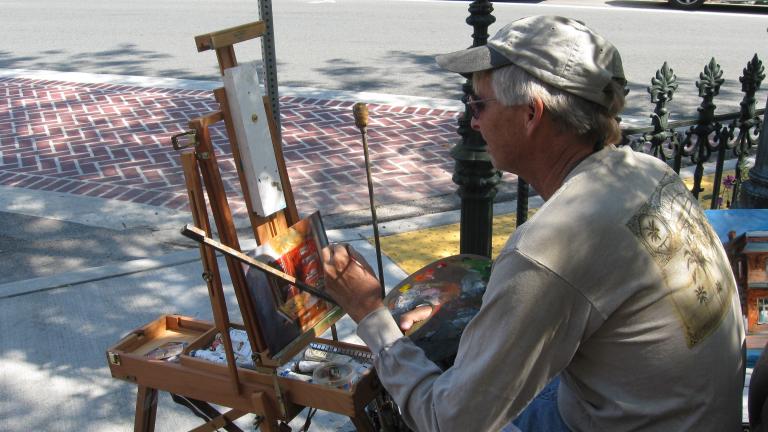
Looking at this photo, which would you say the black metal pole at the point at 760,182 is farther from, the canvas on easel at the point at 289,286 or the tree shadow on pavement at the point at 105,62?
the tree shadow on pavement at the point at 105,62

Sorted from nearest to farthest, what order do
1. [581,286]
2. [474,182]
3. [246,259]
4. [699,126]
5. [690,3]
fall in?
[581,286] → [246,259] → [474,182] → [699,126] → [690,3]

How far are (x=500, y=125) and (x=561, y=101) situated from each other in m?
0.14

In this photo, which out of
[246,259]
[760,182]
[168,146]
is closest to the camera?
[246,259]

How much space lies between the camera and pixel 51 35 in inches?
459

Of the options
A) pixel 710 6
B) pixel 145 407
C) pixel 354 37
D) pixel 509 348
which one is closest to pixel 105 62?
pixel 354 37

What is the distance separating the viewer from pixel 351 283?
1873 mm

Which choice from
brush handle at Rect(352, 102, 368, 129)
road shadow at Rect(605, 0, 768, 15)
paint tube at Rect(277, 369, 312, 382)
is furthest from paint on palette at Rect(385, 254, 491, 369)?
road shadow at Rect(605, 0, 768, 15)

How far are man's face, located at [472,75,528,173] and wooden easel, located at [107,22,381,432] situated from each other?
0.62 m

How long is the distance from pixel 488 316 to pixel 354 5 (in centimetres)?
1393

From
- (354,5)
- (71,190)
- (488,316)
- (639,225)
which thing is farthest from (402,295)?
(354,5)

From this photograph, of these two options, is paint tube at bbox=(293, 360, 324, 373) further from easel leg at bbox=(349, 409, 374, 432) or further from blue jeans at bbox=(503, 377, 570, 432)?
blue jeans at bbox=(503, 377, 570, 432)

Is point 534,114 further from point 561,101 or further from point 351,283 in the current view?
point 351,283

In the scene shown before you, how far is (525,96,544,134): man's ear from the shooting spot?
63.5 inches

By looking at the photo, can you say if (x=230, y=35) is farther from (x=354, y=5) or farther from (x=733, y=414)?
(x=354, y=5)
